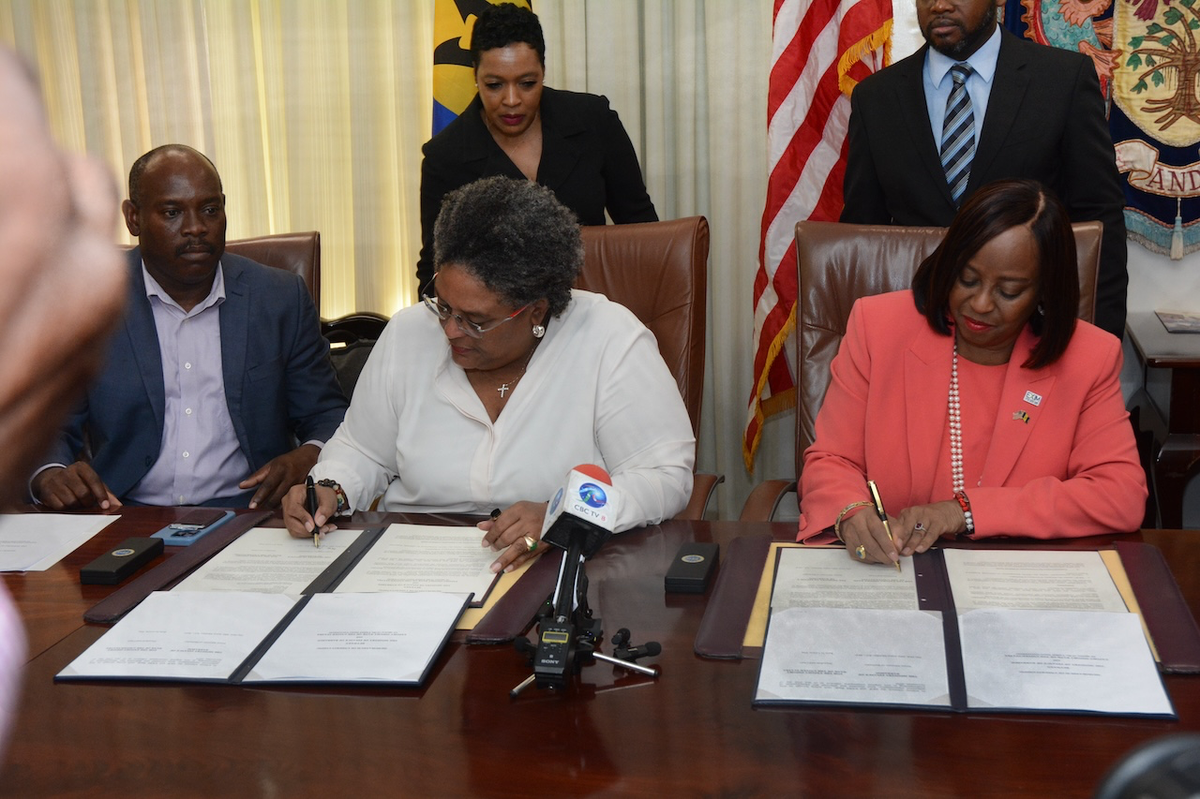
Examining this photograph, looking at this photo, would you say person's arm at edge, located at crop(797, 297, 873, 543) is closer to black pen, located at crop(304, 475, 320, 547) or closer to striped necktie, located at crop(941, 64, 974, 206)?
striped necktie, located at crop(941, 64, 974, 206)

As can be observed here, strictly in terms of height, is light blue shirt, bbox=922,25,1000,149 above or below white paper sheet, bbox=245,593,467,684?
above

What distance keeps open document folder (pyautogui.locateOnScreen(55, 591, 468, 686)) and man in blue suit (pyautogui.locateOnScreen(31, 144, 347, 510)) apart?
92 centimetres

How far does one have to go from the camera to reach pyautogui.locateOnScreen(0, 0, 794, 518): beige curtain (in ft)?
13.3

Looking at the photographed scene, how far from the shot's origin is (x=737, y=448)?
13.9 feet

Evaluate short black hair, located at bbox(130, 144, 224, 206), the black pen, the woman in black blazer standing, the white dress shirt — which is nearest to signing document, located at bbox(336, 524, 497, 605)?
the black pen

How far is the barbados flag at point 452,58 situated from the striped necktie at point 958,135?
162 cm

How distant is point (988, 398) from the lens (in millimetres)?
2119

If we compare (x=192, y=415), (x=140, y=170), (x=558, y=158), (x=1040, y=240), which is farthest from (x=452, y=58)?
(x=1040, y=240)

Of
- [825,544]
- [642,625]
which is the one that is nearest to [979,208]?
[825,544]

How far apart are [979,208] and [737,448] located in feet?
7.48

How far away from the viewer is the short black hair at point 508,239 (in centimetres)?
214

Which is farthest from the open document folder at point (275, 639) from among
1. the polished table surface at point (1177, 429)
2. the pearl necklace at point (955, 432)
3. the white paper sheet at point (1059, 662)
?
the polished table surface at point (1177, 429)

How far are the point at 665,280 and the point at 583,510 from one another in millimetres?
1407

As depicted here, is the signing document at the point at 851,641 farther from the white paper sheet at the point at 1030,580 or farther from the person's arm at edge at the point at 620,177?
the person's arm at edge at the point at 620,177
